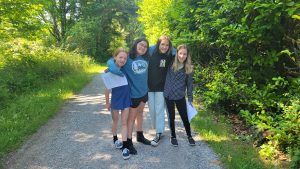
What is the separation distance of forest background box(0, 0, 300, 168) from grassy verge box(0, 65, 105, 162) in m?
0.05

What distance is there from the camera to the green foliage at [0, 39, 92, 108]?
11.3 metres

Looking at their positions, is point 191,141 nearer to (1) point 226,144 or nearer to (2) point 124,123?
(1) point 226,144

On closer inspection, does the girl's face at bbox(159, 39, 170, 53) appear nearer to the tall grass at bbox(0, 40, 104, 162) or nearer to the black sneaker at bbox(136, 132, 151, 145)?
the black sneaker at bbox(136, 132, 151, 145)

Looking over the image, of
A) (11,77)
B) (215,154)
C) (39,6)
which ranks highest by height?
(39,6)

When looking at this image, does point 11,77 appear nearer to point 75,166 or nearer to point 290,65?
point 75,166

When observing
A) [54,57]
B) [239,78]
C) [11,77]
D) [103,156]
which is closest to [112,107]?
[103,156]

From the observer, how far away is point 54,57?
1803cm

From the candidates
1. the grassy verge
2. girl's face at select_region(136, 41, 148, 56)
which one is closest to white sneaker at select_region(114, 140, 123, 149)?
girl's face at select_region(136, 41, 148, 56)

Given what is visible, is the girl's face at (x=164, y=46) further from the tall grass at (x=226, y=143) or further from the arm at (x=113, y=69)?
the tall grass at (x=226, y=143)

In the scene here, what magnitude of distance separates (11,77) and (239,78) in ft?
25.8

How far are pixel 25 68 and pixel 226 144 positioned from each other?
9.91 metres

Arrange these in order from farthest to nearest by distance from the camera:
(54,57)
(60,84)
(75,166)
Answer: (54,57) < (60,84) < (75,166)

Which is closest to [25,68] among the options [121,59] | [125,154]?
[121,59]

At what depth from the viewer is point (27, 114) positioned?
8250mm
